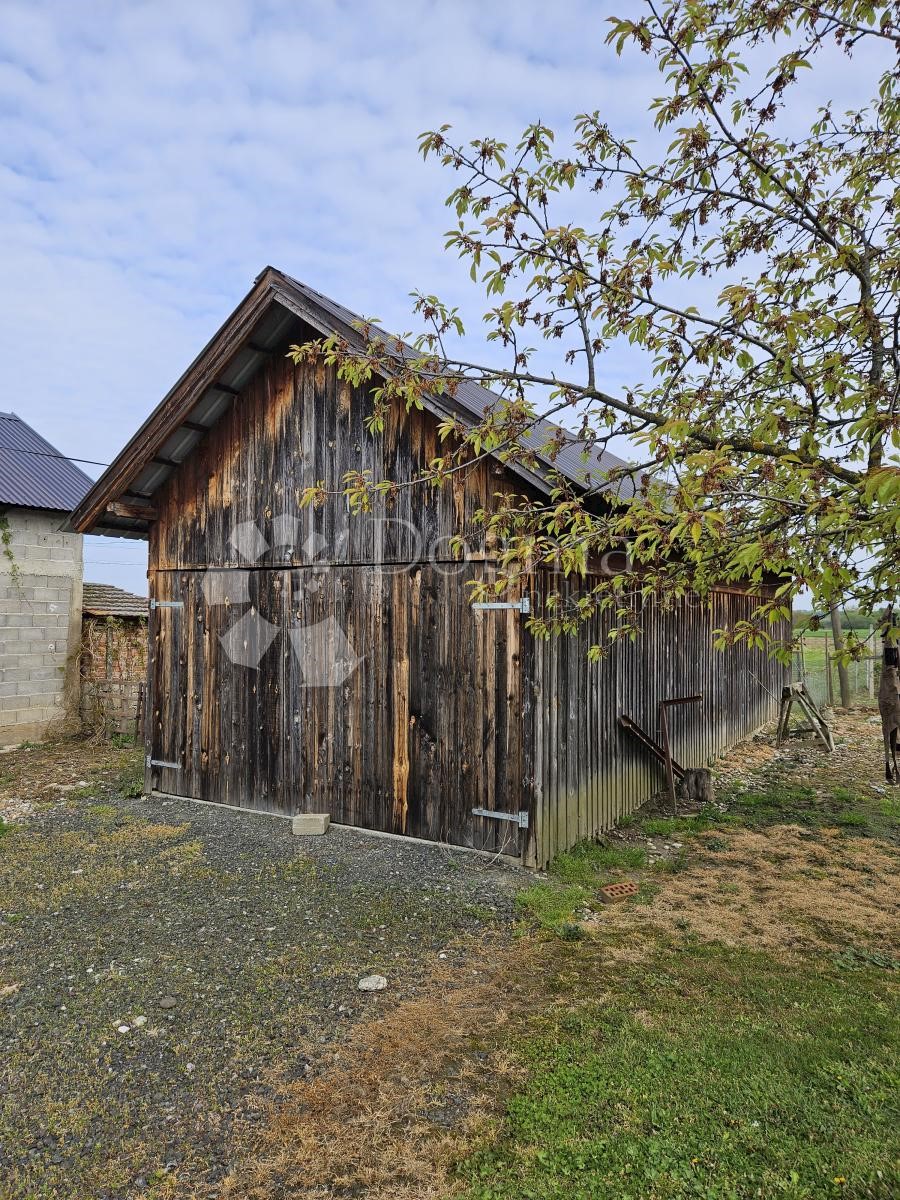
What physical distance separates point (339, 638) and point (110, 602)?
9243 millimetres

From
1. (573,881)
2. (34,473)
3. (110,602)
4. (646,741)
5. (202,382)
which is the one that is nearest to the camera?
(573,881)

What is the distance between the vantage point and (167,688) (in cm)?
878

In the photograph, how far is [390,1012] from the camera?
13.0 feet

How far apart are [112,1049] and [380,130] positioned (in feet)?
26.3

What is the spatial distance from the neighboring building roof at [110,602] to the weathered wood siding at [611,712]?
1049 cm

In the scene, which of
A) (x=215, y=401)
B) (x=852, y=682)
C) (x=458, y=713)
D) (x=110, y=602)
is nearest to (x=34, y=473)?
(x=110, y=602)

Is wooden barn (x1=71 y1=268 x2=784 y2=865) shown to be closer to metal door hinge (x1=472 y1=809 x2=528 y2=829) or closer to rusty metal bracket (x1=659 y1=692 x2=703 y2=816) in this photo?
metal door hinge (x1=472 y1=809 x2=528 y2=829)

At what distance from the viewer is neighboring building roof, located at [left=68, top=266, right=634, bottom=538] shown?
6.70 m

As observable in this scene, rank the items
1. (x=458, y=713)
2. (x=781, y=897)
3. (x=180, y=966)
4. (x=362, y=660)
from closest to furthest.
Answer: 1. (x=180, y=966)
2. (x=781, y=897)
3. (x=458, y=713)
4. (x=362, y=660)

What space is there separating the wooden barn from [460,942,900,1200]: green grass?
2392 millimetres

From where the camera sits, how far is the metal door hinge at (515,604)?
618cm

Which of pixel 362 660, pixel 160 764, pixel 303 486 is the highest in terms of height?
pixel 303 486

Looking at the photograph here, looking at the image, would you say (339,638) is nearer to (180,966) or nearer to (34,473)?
(180,966)

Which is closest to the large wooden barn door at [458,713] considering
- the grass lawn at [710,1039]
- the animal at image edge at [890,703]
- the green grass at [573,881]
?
the green grass at [573,881]
